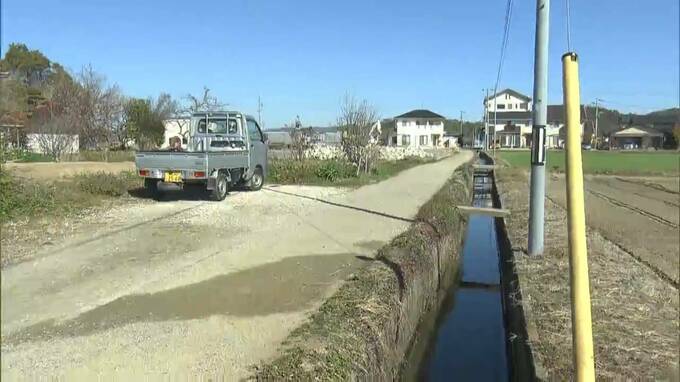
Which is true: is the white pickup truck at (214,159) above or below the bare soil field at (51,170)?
above

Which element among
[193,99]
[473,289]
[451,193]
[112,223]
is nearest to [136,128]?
[193,99]

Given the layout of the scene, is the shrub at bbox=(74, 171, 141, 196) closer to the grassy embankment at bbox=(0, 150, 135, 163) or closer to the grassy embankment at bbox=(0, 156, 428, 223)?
the grassy embankment at bbox=(0, 156, 428, 223)

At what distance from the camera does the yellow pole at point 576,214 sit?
291 centimetres

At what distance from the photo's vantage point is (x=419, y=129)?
98.1 meters

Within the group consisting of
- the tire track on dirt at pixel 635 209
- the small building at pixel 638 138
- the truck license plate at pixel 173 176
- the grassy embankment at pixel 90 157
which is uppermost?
the small building at pixel 638 138

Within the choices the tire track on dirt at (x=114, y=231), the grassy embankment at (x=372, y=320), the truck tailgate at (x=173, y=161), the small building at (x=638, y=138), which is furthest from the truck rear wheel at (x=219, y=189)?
the small building at (x=638, y=138)

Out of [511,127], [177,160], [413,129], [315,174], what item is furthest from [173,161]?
[511,127]

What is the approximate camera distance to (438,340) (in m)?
7.28

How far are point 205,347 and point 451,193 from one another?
13528 mm

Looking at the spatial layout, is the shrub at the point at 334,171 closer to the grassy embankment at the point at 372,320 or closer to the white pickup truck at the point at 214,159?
the white pickup truck at the point at 214,159

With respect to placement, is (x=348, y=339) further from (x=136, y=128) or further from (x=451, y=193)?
(x=136, y=128)

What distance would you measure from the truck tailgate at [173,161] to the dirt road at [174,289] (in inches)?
58.6

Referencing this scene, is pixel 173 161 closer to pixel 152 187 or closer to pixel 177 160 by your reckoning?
pixel 177 160

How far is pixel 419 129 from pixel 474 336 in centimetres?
9236
